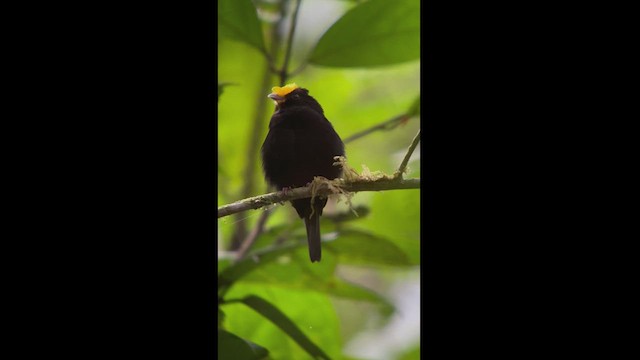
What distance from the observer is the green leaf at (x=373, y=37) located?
131cm

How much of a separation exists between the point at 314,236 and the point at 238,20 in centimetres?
40

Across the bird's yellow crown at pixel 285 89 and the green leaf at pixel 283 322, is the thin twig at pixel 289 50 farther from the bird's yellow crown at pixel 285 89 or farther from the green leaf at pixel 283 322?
the green leaf at pixel 283 322

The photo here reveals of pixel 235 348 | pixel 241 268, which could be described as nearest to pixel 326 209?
pixel 241 268

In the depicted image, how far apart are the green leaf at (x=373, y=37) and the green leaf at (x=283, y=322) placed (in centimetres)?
44

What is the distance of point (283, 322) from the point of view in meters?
1.26

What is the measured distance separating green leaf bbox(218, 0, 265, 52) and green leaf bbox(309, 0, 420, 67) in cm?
12

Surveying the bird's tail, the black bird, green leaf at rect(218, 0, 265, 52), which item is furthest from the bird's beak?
the bird's tail

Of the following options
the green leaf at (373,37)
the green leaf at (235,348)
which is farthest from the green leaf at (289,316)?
the green leaf at (373,37)

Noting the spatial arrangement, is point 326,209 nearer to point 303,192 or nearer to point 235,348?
point 303,192

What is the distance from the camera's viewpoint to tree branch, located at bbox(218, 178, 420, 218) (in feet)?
4.08

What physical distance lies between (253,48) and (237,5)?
0.27 ft

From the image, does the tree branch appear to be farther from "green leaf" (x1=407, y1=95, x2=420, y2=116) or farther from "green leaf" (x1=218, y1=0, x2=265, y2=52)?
"green leaf" (x1=218, y1=0, x2=265, y2=52)

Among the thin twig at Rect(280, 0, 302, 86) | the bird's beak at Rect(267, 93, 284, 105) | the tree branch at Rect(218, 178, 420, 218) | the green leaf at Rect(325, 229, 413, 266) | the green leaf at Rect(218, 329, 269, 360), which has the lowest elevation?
the green leaf at Rect(218, 329, 269, 360)

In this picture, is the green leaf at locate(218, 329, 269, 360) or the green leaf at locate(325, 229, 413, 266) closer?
the green leaf at locate(218, 329, 269, 360)
